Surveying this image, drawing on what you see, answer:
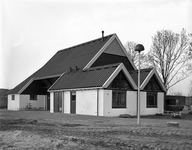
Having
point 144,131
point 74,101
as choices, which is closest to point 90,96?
point 74,101

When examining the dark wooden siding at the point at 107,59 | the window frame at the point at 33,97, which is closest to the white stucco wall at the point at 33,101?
the window frame at the point at 33,97

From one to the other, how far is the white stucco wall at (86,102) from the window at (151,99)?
695 cm

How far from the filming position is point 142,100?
31266 millimetres

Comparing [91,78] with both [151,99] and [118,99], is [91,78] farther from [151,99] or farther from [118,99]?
[151,99]

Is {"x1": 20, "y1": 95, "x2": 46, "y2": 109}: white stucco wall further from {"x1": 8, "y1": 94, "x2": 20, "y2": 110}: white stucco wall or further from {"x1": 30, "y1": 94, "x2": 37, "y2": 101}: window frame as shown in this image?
{"x1": 8, "y1": 94, "x2": 20, "y2": 110}: white stucco wall

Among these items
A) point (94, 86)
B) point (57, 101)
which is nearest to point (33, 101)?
point (57, 101)

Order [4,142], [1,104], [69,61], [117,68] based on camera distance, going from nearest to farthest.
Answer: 1. [4,142]
2. [117,68]
3. [69,61]
4. [1,104]

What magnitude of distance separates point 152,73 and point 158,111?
4360 millimetres

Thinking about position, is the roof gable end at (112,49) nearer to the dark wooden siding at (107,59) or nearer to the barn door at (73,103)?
the dark wooden siding at (107,59)

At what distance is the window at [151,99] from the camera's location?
32.2 m

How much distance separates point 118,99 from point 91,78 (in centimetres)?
338

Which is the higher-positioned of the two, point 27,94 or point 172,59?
point 172,59

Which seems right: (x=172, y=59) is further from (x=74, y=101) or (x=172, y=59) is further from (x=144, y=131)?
(x=144, y=131)

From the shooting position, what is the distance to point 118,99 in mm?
28922
